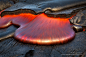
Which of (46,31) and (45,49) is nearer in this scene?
(45,49)

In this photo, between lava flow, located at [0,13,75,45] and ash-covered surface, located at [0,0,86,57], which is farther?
lava flow, located at [0,13,75,45]

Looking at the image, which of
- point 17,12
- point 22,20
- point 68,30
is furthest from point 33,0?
point 68,30

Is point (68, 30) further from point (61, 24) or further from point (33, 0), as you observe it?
point (33, 0)

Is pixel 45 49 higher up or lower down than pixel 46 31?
lower down

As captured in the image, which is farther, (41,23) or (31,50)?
(41,23)

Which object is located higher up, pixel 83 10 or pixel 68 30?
pixel 83 10

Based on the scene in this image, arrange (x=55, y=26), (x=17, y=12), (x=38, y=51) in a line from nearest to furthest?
1. (x=38, y=51)
2. (x=55, y=26)
3. (x=17, y=12)

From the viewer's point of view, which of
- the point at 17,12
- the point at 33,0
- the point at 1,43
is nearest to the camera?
the point at 1,43

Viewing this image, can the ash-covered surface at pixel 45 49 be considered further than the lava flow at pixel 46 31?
No

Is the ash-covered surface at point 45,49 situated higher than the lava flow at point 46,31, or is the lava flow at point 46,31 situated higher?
the lava flow at point 46,31

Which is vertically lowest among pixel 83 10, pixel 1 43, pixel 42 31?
pixel 1 43

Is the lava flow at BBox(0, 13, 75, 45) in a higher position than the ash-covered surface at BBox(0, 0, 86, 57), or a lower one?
higher
